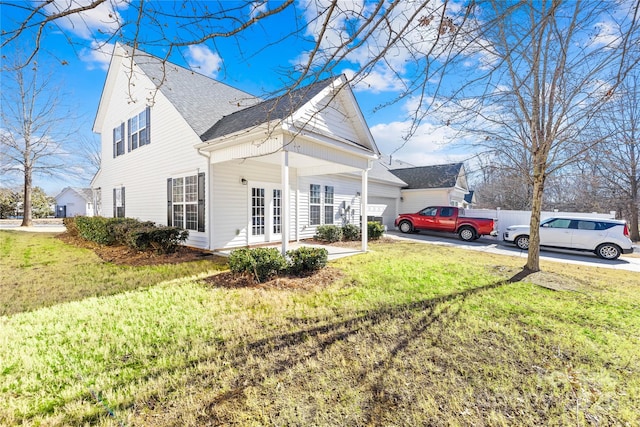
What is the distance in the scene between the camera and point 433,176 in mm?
18797

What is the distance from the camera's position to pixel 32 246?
34.5ft

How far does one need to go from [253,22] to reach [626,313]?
6.49 meters

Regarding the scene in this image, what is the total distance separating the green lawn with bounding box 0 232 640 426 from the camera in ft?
7.02

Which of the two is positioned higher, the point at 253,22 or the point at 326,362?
the point at 253,22

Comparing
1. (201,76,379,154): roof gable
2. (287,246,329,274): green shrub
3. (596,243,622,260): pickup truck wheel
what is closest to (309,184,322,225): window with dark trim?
(201,76,379,154): roof gable

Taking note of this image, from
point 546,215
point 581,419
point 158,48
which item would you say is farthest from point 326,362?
point 546,215

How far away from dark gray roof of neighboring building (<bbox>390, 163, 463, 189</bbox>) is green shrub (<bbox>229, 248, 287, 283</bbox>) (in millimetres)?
14013

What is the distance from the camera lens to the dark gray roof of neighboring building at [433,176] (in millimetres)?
17328

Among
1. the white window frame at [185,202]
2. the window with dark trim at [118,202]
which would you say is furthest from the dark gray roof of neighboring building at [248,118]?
the window with dark trim at [118,202]

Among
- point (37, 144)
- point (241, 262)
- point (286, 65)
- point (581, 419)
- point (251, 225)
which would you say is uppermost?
point (37, 144)

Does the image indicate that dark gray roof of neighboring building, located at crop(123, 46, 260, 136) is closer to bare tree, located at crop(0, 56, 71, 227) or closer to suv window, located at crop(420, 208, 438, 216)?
suv window, located at crop(420, 208, 438, 216)

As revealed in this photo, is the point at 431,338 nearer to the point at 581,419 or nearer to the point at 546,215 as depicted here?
the point at 581,419

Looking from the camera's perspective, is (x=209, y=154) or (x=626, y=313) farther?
(x=209, y=154)

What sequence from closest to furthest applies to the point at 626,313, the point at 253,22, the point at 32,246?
1. the point at 253,22
2. the point at 626,313
3. the point at 32,246
